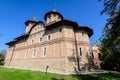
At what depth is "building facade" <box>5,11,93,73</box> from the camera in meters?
18.8

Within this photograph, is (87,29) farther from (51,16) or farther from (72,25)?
(51,16)

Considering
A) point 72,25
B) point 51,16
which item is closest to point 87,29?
point 72,25

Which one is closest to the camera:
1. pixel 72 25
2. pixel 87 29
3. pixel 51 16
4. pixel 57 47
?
pixel 57 47

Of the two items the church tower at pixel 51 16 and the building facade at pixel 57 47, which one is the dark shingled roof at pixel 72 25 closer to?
the building facade at pixel 57 47

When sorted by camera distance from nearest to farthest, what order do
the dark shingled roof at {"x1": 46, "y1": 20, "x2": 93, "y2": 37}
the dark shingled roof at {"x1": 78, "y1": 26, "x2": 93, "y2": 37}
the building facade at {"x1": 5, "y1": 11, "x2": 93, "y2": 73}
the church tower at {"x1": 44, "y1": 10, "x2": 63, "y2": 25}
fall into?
the building facade at {"x1": 5, "y1": 11, "x2": 93, "y2": 73} < the dark shingled roof at {"x1": 46, "y1": 20, "x2": 93, "y2": 37} < the dark shingled roof at {"x1": 78, "y1": 26, "x2": 93, "y2": 37} < the church tower at {"x1": 44, "y1": 10, "x2": 63, "y2": 25}

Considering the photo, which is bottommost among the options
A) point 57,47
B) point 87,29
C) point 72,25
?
point 57,47

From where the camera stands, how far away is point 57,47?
20.0 metres

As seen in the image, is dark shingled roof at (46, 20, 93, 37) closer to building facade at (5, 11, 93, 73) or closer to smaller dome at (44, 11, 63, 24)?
building facade at (5, 11, 93, 73)

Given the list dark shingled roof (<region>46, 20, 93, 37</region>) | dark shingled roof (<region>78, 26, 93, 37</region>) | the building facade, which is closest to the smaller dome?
the building facade

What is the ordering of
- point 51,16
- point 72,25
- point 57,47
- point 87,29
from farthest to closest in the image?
1. point 51,16
2. point 87,29
3. point 72,25
4. point 57,47

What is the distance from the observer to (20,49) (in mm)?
29766

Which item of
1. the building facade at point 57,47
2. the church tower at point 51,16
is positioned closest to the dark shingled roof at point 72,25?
the building facade at point 57,47

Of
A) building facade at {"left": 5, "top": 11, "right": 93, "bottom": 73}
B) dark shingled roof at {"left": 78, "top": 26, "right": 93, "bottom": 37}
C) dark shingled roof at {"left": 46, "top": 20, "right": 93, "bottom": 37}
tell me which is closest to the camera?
building facade at {"left": 5, "top": 11, "right": 93, "bottom": 73}

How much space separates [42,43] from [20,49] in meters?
9.60
